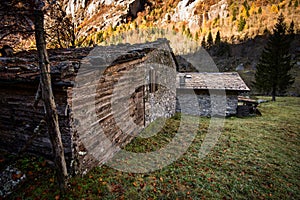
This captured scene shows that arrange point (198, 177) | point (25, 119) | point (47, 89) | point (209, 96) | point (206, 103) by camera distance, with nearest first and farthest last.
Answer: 1. point (47, 89)
2. point (25, 119)
3. point (198, 177)
4. point (209, 96)
5. point (206, 103)

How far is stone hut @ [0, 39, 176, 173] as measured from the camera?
390 cm

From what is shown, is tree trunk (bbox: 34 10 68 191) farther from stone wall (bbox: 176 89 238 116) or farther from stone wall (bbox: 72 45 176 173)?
stone wall (bbox: 176 89 238 116)

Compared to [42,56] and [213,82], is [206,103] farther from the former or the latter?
[42,56]

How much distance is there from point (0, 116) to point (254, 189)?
25.9ft

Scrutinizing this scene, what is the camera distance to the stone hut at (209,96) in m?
14.4

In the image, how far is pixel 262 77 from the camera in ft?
78.2

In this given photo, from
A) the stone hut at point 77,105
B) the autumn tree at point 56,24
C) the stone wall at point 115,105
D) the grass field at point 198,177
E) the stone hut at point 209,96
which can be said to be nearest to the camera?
the stone hut at point 77,105

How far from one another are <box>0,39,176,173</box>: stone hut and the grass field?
1.73ft

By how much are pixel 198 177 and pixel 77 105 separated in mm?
4270

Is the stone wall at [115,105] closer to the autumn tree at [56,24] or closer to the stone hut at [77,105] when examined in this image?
the stone hut at [77,105]

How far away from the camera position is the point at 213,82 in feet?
49.9

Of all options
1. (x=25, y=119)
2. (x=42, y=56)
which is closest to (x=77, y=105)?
(x=42, y=56)

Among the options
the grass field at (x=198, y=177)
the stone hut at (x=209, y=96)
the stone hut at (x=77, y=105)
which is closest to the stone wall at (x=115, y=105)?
the stone hut at (x=77, y=105)

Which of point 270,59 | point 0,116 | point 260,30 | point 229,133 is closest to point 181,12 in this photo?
point 260,30
